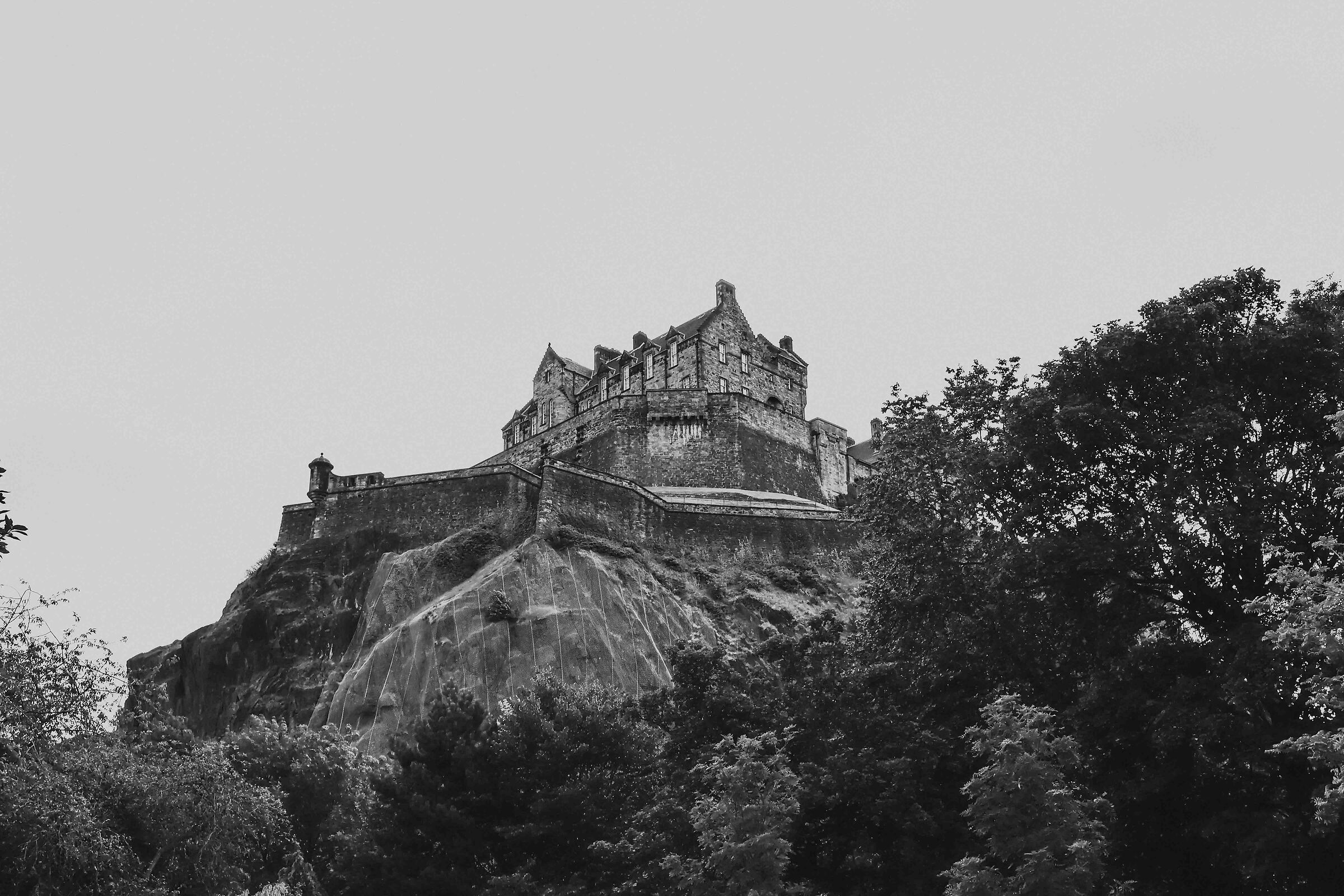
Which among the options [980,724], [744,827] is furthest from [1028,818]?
[980,724]

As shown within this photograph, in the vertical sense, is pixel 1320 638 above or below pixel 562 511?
below

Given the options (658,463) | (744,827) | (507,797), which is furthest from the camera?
(658,463)

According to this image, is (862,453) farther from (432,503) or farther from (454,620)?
(454,620)

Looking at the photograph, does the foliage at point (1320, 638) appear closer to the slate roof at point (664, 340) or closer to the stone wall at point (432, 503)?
the stone wall at point (432, 503)

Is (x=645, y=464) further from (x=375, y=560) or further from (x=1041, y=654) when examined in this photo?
(x=1041, y=654)

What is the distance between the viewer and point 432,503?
53.8m

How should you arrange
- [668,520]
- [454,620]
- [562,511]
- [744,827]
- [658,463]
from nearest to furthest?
1. [744,827]
2. [454,620]
3. [562,511]
4. [668,520]
5. [658,463]

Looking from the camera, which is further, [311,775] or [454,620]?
[454,620]

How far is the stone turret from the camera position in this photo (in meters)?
56.2

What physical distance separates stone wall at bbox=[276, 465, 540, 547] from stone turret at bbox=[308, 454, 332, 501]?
21.5 inches

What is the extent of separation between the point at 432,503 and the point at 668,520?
10090mm

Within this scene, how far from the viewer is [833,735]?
78.8 feet

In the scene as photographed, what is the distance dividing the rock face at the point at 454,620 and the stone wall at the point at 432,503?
4.08ft

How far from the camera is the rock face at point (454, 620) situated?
1667 inches
